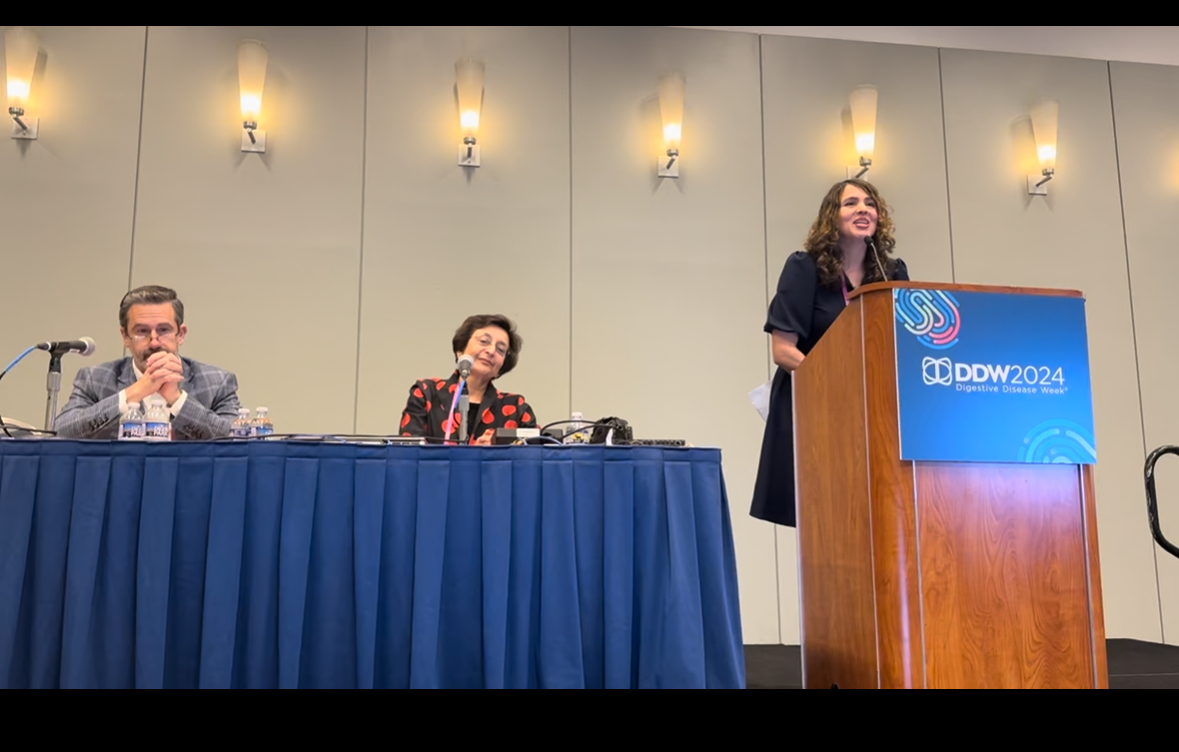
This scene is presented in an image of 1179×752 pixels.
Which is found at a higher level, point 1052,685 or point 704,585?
point 704,585

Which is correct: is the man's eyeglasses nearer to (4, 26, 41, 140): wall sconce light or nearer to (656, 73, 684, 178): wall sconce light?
(4, 26, 41, 140): wall sconce light

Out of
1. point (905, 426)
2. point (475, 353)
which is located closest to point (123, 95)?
point (475, 353)

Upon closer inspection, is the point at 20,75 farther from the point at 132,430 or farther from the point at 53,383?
the point at 132,430

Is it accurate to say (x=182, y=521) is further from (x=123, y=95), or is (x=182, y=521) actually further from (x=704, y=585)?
(x=123, y=95)

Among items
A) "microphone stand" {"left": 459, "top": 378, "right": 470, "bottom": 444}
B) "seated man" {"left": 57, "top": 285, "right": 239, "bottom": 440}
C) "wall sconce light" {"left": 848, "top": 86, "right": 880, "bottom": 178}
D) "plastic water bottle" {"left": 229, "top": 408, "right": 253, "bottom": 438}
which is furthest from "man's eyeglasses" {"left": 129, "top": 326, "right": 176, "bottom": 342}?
"wall sconce light" {"left": 848, "top": 86, "right": 880, "bottom": 178}

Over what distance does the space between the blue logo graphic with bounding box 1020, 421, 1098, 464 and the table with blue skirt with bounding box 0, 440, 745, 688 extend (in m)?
0.66

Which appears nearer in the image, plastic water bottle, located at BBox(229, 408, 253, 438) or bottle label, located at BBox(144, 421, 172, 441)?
bottle label, located at BBox(144, 421, 172, 441)

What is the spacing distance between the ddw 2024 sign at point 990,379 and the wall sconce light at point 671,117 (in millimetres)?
2762

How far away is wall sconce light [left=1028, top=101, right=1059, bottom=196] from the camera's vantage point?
4.72 metres

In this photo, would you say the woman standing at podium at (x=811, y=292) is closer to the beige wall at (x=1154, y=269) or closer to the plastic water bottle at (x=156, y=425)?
the plastic water bottle at (x=156, y=425)

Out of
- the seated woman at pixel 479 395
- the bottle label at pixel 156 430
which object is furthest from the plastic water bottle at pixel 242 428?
the seated woman at pixel 479 395

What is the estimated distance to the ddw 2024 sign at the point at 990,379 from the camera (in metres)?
1.83

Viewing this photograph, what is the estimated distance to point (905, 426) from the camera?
5.96 feet
